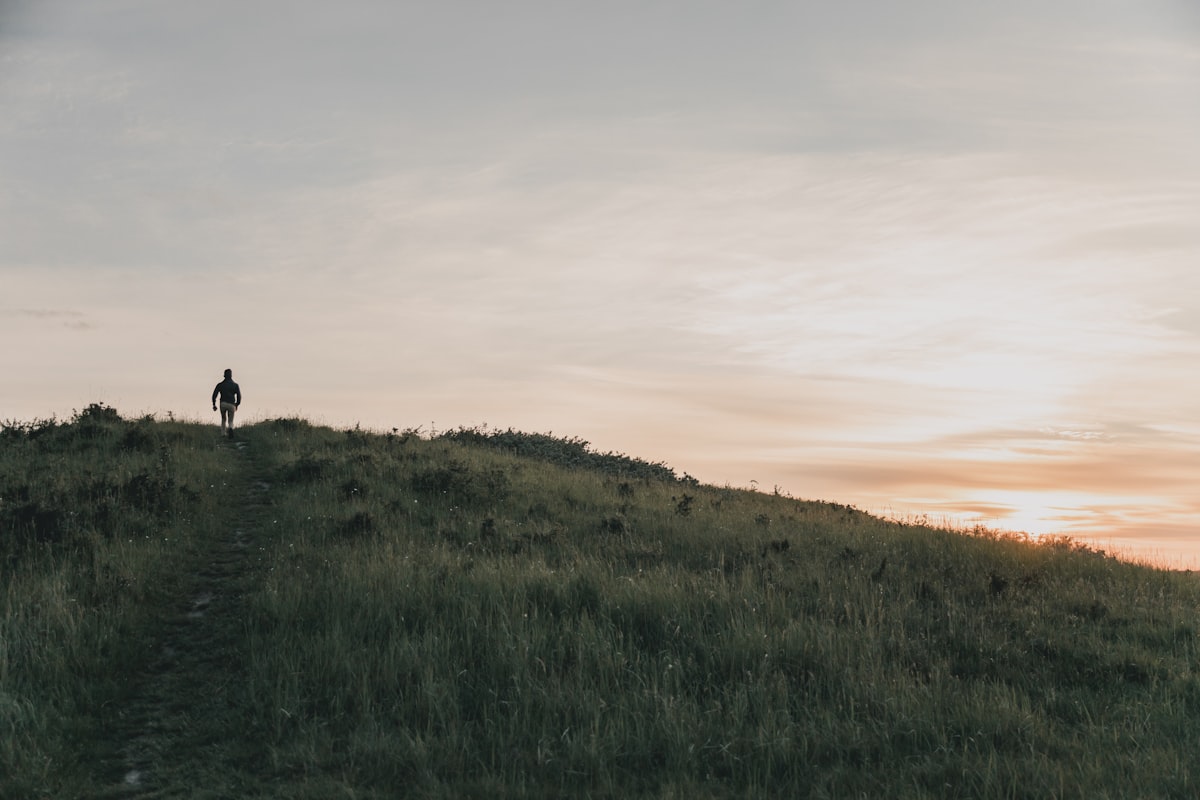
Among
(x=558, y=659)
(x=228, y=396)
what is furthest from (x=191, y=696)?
(x=228, y=396)

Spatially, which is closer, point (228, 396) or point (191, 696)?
point (191, 696)

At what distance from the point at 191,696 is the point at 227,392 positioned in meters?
19.9

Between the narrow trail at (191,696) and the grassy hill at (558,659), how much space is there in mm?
39

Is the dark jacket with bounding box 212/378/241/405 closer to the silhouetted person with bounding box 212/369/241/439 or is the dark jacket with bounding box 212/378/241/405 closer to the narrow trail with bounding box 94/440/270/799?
the silhouetted person with bounding box 212/369/241/439

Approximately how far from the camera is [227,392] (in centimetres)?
2642

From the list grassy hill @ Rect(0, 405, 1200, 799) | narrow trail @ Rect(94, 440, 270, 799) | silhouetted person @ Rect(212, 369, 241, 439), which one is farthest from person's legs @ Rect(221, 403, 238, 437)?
narrow trail @ Rect(94, 440, 270, 799)

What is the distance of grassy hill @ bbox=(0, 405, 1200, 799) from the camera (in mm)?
6902

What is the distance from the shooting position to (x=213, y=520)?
15.3 meters

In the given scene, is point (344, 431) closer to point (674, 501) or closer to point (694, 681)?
point (674, 501)

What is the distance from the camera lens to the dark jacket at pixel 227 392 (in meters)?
26.4

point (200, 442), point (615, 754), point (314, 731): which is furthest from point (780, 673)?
point (200, 442)

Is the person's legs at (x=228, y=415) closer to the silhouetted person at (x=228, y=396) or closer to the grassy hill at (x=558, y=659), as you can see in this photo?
the silhouetted person at (x=228, y=396)

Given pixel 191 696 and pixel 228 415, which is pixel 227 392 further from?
pixel 191 696

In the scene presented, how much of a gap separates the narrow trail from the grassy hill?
39 millimetres
